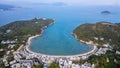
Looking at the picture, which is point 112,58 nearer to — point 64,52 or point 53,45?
point 64,52

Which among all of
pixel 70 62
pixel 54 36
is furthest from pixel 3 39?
pixel 70 62

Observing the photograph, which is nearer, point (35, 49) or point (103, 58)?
point (103, 58)

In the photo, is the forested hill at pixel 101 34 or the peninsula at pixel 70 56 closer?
the peninsula at pixel 70 56

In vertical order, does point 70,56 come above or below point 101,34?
below

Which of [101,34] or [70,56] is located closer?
[70,56]

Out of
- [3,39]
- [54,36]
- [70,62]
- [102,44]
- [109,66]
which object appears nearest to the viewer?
[109,66]

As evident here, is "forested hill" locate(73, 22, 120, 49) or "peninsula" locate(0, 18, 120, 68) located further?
"forested hill" locate(73, 22, 120, 49)

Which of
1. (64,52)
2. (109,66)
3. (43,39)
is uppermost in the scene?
(43,39)

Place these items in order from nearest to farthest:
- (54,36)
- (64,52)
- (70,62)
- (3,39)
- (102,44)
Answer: (70,62), (64,52), (102,44), (3,39), (54,36)
